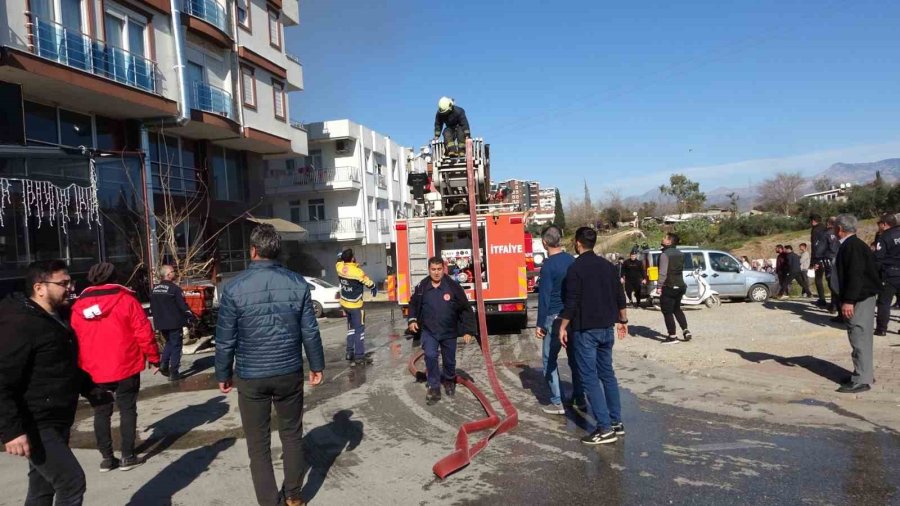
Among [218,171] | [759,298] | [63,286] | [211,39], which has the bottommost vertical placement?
[759,298]

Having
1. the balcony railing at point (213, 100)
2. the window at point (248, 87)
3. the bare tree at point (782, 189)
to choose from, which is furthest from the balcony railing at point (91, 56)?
the bare tree at point (782, 189)

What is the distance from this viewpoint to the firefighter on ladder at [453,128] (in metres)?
12.9

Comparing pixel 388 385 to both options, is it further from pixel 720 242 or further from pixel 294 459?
pixel 720 242

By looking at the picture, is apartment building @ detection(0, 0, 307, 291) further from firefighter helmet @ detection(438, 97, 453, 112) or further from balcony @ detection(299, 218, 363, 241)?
balcony @ detection(299, 218, 363, 241)

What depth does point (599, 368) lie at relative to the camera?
5535 mm

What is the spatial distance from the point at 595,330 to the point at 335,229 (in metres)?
31.9

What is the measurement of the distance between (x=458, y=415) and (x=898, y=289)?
6596mm

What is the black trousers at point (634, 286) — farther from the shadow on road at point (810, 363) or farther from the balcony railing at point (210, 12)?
the balcony railing at point (210, 12)

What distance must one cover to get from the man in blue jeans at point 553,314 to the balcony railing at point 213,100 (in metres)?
15.7

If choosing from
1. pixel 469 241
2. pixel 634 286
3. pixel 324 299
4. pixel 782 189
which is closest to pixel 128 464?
pixel 469 241

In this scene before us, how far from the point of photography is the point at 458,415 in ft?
21.6

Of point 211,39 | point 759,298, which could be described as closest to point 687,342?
point 759,298

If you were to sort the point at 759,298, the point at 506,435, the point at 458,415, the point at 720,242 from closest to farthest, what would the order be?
the point at 506,435
the point at 458,415
the point at 759,298
the point at 720,242

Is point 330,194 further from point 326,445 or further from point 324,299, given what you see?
point 326,445
